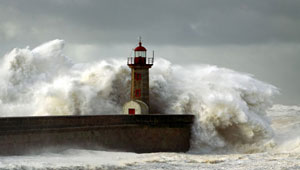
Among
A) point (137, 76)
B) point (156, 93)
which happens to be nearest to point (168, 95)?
point (156, 93)

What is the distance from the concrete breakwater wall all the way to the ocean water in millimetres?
672

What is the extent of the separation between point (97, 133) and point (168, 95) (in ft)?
14.0

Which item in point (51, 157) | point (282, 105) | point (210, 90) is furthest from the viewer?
point (282, 105)

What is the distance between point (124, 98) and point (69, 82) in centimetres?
166

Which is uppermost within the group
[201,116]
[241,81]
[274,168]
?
[241,81]

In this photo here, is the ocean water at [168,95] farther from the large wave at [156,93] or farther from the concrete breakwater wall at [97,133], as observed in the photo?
the concrete breakwater wall at [97,133]

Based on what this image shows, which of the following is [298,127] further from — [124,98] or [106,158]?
[106,158]

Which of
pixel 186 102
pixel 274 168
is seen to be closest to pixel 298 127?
pixel 186 102

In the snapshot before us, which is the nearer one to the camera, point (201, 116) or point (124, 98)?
point (201, 116)

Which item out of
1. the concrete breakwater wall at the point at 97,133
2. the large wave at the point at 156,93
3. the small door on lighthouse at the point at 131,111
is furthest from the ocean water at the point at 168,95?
the small door on lighthouse at the point at 131,111

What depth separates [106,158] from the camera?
1180cm

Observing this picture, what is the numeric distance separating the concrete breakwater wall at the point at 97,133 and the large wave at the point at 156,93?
886mm

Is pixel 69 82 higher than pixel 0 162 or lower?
higher

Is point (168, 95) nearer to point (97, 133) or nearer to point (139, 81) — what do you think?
point (139, 81)
